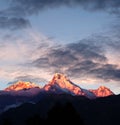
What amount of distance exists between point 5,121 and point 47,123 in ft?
44.8

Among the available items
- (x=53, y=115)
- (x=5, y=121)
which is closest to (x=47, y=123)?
(x=53, y=115)

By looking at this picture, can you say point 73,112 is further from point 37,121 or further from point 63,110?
point 37,121

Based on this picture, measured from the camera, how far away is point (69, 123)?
59.8 metres

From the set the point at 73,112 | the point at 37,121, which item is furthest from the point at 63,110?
the point at 37,121

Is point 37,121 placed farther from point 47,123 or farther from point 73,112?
point 73,112

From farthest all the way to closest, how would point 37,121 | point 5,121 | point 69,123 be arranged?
point 5,121
point 37,121
point 69,123

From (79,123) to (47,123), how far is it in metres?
5.16

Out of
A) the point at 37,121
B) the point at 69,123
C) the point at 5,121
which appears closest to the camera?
the point at 69,123

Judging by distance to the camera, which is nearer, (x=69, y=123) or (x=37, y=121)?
(x=69, y=123)

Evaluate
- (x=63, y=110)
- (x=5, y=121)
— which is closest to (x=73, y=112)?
(x=63, y=110)

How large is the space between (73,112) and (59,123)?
252 centimetres

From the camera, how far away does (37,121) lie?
65375mm

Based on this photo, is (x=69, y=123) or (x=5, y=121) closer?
(x=69, y=123)

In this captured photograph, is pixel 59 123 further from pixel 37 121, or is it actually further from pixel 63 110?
pixel 37 121
